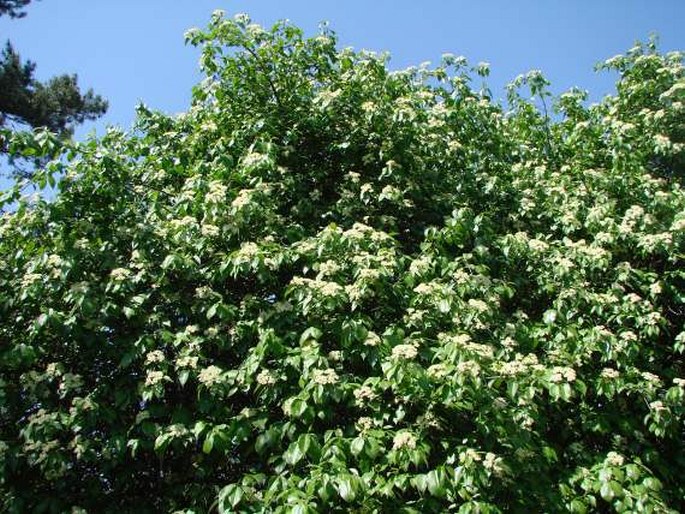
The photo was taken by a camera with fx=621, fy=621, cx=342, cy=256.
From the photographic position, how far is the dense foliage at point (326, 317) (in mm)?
3754

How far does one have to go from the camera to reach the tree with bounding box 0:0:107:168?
419 inches

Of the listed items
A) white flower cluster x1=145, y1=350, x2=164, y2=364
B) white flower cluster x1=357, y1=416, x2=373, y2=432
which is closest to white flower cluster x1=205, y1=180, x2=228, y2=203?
white flower cluster x1=145, y1=350, x2=164, y2=364

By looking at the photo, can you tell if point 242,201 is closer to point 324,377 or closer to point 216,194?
point 216,194

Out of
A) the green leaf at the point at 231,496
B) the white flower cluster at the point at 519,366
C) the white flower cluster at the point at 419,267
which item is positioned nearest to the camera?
the green leaf at the point at 231,496

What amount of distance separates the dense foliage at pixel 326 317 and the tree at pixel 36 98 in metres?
5.89

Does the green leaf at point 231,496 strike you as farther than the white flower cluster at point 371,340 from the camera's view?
No

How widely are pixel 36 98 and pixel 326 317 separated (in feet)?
30.7

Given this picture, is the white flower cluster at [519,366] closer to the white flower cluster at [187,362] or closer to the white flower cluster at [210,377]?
the white flower cluster at [210,377]

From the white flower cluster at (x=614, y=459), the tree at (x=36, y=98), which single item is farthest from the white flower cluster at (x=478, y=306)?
the tree at (x=36, y=98)

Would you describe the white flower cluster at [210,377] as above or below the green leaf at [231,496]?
above

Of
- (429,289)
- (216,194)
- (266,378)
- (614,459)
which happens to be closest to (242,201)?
(216,194)

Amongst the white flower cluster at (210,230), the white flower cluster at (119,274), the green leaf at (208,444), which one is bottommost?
the green leaf at (208,444)

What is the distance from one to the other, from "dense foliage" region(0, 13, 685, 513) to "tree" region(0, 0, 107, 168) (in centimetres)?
589

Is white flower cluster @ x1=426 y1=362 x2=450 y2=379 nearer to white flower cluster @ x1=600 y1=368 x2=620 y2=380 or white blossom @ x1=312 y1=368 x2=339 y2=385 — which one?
white blossom @ x1=312 y1=368 x2=339 y2=385
